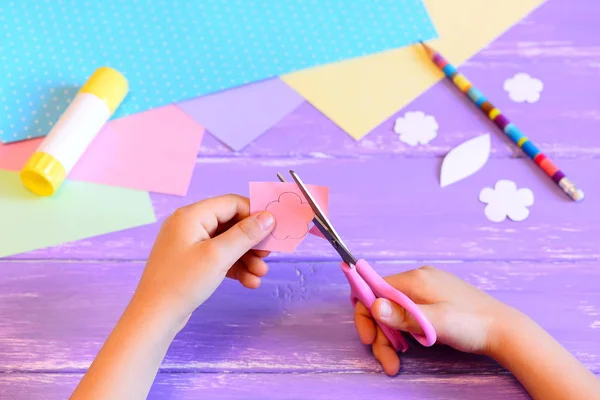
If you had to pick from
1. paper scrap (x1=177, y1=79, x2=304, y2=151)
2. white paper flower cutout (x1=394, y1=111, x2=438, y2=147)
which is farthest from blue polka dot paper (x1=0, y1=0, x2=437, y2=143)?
white paper flower cutout (x1=394, y1=111, x2=438, y2=147)

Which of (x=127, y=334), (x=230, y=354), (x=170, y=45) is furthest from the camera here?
(x=170, y=45)

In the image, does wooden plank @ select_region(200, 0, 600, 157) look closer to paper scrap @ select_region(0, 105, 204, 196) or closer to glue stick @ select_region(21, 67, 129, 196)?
paper scrap @ select_region(0, 105, 204, 196)

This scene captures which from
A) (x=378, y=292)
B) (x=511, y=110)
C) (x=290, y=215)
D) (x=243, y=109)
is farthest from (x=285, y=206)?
(x=511, y=110)

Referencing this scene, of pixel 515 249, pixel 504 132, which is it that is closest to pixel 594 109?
pixel 504 132

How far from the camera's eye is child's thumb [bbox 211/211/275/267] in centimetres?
56

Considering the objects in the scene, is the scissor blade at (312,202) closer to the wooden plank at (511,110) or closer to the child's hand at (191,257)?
the child's hand at (191,257)

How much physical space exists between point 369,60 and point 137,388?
543 mm

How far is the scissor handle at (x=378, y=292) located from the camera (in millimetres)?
576

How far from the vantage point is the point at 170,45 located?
34.9 inches

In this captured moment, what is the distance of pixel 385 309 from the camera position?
0.58 meters

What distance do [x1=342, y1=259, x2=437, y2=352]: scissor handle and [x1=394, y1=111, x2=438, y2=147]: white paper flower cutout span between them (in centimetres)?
26

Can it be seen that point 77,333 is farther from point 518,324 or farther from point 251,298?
point 518,324

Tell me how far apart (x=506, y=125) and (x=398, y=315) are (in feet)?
1.12

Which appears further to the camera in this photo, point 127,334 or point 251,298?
point 251,298
